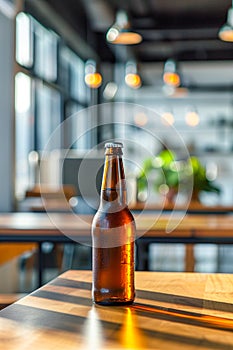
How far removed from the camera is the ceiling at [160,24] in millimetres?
9602

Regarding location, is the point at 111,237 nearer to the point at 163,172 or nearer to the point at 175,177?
the point at 175,177

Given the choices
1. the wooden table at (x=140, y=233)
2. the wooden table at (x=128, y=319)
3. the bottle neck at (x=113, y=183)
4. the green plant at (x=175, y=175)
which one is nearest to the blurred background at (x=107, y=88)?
the green plant at (x=175, y=175)

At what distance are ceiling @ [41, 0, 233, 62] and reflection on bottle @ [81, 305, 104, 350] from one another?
7118 mm

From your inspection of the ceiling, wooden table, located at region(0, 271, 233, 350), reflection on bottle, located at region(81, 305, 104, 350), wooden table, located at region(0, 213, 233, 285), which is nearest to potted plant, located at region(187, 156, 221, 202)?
wooden table, located at region(0, 213, 233, 285)

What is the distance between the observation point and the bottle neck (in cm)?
133

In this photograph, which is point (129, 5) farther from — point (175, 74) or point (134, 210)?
point (134, 210)

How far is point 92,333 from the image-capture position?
1107mm

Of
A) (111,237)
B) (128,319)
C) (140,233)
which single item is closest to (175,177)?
(140,233)

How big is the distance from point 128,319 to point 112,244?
17 cm

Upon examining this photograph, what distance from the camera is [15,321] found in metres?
1.20

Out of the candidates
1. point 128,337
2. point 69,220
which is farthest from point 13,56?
point 128,337

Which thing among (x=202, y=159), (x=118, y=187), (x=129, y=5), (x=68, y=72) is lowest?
(x=118, y=187)

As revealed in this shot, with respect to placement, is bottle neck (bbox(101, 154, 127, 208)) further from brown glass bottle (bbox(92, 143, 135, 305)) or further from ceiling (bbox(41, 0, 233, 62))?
ceiling (bbox(41, 0, 233, 62))

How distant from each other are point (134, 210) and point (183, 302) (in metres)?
3.61
